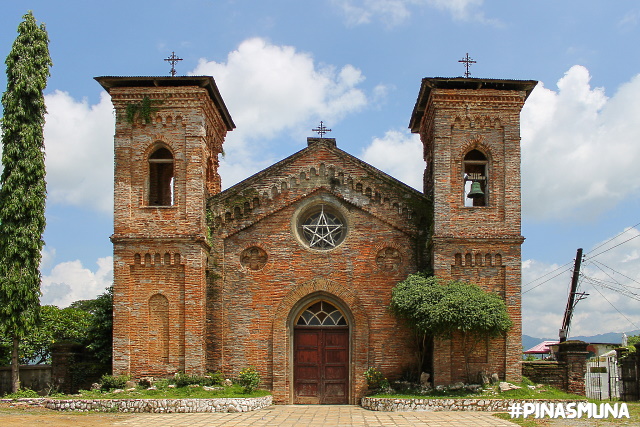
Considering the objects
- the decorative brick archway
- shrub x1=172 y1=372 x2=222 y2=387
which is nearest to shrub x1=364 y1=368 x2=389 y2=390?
the decorative brick archway

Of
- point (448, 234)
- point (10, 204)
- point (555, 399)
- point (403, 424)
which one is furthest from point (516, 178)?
point (10, 204)

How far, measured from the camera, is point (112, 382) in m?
23.0

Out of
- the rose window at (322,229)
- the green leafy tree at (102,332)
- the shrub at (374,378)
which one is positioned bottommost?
the shrub at (374,378)

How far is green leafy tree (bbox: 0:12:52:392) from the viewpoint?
2384 cm

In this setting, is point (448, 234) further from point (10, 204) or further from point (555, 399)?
point (10, 204)

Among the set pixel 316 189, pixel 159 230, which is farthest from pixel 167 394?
pixel 316 189

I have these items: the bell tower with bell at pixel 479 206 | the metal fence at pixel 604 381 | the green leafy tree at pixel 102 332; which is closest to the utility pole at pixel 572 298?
the metal fence at pixel 604 381

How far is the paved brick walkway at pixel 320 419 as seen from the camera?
18.2 metres

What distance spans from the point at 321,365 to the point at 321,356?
0.95 feet

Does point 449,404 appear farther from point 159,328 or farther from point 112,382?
point 112,382

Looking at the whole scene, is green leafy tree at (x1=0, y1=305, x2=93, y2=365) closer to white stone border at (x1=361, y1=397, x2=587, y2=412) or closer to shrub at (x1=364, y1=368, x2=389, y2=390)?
shrub at (x1=364, y1=368, x2=389, y2=390)

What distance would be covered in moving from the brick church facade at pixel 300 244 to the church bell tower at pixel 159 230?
0.14 feet

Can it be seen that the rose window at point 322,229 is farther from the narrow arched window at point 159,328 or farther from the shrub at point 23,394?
the shrub at point 23,394

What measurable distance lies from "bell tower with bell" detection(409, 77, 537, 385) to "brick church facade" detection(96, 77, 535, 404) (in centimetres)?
4
